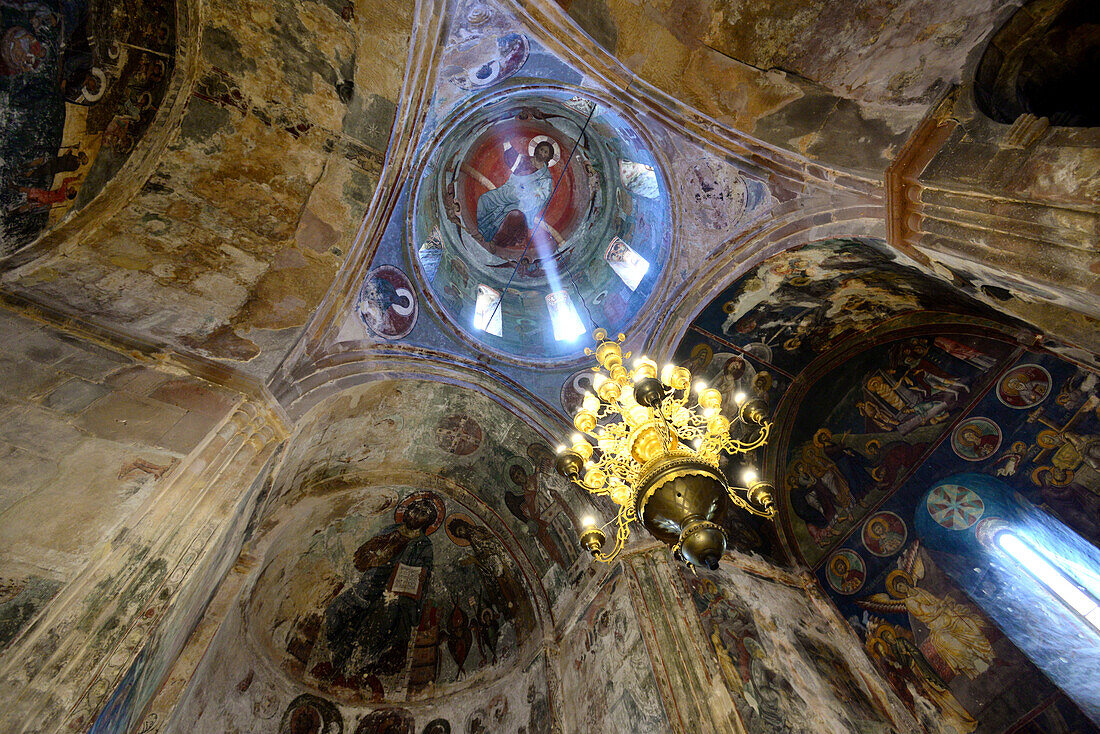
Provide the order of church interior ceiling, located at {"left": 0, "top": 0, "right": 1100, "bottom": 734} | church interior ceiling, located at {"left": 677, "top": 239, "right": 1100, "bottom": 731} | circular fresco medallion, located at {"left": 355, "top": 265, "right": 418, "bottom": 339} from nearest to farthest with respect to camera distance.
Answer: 1. church interior ceiling, located at {"left": 0, "top": 0, "right": 1100, "bottom": 734}
2. church interior ceiling, located at {"left": 677, "top": 239, "right": 1100, "bottom": 731}
3. circular fresco medallion, located at {"left": 355, "top": 265, "right": 418, "bottom": 339}

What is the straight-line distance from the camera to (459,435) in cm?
865

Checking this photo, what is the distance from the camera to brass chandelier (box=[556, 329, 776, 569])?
3.80 meters

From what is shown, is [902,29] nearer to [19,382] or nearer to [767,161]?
[767,161]

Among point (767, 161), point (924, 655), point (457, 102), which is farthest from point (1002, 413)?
point (457, 102)

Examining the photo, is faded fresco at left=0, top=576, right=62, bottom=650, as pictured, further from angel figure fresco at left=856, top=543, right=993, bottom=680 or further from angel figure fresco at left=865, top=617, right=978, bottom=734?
angel figure fresco at left=856, top=543, right=993, bottom=680

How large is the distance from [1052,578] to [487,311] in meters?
8.44

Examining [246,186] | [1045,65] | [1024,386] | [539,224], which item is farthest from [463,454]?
[1045,65]

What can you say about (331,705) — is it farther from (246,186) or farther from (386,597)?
(246,186)

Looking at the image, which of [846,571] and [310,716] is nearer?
[846,571]

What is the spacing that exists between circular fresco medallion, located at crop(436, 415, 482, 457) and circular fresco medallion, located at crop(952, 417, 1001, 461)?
6.93 m

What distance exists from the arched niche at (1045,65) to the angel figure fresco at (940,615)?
5.04m

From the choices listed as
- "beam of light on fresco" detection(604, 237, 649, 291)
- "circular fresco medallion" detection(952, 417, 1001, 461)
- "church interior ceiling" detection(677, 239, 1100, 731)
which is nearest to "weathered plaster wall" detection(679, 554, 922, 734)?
"church interior ceiling" detection(677, 239, 1100, 731)

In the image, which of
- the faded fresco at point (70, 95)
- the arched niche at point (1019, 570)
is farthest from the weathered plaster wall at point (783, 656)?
the faded fresco at point (70, 95)

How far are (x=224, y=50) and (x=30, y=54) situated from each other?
1.52 m
